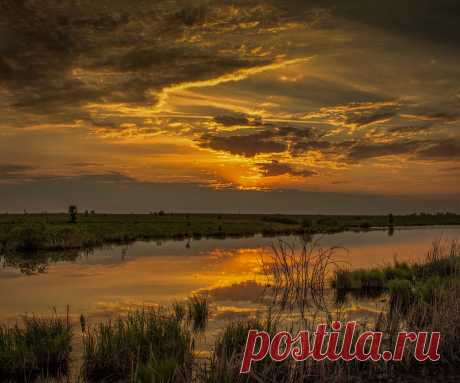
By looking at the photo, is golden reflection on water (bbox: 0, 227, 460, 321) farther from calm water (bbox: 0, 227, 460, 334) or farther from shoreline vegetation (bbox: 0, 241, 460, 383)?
shoreline vegetation (bbox: 0, 241, 460, 383)

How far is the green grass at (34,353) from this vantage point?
31.0 feet

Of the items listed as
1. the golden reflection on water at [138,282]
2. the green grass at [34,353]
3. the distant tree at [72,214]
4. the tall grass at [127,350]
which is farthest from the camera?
the distant tree at [72,214]

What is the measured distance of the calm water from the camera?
17297 millimetres

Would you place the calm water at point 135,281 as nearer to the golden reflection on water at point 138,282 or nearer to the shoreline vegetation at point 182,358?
the golden reflection on water at point 138,282

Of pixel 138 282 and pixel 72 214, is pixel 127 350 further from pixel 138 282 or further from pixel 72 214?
pixel 72 214

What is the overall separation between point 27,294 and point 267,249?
24564 mm

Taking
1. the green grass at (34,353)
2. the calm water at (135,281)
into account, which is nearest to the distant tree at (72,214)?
the calm water at (135,281)

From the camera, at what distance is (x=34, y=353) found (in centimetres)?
999

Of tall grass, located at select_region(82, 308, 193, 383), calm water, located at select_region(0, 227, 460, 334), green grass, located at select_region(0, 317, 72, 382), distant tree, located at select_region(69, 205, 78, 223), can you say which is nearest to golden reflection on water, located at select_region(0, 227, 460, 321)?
calm water, located at select_region(0, 227, 460, 334)

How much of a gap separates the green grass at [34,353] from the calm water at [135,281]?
443 centimetres

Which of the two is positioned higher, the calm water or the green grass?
the green grass

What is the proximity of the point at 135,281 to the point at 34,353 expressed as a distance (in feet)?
45.2

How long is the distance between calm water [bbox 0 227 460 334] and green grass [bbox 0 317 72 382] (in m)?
4.43

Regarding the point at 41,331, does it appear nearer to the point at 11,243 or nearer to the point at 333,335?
the point at 333,335
